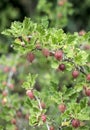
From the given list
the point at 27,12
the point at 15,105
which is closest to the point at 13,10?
the point at 27,12

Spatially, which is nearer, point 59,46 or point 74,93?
point 59,46

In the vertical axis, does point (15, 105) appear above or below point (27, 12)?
below

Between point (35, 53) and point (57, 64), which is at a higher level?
point (35, 53)

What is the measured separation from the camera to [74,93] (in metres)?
2.12

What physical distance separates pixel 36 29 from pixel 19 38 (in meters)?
0.17

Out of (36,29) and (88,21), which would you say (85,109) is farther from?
(88,21)

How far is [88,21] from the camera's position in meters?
5.21

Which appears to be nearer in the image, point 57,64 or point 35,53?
point 57,64

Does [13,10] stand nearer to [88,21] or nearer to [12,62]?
[88,21]

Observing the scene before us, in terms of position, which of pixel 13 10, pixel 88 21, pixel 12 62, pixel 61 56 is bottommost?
pixel 61 56

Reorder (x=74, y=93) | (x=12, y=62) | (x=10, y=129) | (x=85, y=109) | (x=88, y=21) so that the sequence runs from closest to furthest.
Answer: (x=85, y=109) < (x=74, y=93) < (x=10, y=129) < (x=12, y=62) < (x=88, y=21)

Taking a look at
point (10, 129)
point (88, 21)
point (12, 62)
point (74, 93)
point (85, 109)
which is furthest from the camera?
point (88, 21)

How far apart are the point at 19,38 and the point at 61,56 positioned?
0.30m

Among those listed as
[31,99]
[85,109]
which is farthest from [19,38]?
[85,109]
